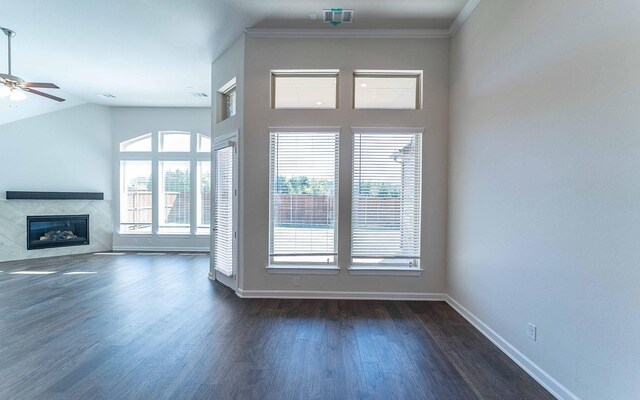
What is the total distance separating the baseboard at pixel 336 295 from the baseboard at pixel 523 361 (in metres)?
0.54

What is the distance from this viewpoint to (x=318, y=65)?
153 inches

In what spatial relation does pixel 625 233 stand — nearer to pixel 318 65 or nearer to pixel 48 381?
pixel 318 65

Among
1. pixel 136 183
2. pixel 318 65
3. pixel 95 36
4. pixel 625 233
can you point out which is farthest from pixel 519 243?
pixel 136 183

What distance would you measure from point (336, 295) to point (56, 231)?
7105 mm

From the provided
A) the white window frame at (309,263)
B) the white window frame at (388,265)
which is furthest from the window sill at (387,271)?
the white window frame at (309,263)

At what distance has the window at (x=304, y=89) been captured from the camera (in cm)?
397

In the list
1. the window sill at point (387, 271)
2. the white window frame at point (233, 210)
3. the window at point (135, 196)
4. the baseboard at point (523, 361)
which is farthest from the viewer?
the window at point (135, 196)

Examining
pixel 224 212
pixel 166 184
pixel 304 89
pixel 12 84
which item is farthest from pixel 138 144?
pixel 304 89

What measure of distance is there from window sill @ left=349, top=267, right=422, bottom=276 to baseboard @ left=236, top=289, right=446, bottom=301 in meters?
0.28

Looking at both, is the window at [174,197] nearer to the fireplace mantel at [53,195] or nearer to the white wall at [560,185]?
the fireplace mantel at [53,195]

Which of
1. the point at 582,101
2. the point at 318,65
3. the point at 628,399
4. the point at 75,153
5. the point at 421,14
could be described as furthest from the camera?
the point at 75,153

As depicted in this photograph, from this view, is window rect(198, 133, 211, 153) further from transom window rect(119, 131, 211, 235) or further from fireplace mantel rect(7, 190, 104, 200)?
fireplace mantel rect(7, 190, 104, 200)

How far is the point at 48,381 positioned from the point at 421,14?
508cm

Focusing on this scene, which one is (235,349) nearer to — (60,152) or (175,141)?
(175,141)
